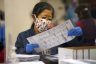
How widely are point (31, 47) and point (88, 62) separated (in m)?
0.47

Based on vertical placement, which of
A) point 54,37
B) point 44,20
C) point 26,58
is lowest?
point 26,58

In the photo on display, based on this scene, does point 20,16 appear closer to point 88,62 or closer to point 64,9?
point 64,9

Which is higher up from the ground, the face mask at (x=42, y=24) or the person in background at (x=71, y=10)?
the person in background at (x=71, y=10)

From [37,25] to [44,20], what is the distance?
0.20 feet

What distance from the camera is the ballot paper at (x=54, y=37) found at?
1.41 metres

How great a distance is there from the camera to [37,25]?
1.44m

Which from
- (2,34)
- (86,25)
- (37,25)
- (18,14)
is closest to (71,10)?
(86,25)

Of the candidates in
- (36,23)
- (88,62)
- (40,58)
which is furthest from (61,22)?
(88,62)

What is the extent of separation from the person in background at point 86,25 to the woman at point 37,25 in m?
0.19

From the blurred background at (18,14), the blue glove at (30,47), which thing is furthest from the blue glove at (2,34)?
the blue glove at (30,47)

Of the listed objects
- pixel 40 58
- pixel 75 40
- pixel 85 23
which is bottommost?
pixel 40 58

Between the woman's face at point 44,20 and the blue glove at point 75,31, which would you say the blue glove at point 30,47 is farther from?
the blue glove at point 75,31

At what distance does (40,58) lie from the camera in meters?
1.38

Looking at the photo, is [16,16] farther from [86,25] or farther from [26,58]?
[86,25]
